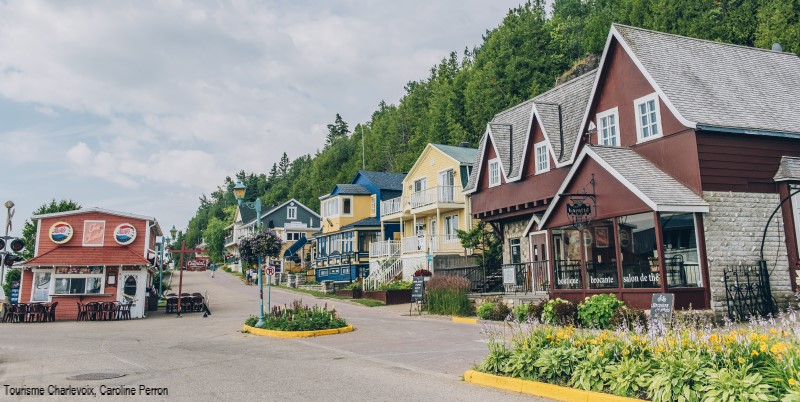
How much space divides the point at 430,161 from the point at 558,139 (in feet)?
49.8

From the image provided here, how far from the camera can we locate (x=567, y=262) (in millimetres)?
21891

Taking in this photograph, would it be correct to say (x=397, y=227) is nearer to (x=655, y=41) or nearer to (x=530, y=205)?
(x=530, y=205)

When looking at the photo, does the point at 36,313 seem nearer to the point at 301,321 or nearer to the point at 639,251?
the point at 301,321

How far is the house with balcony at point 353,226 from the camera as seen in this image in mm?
45406

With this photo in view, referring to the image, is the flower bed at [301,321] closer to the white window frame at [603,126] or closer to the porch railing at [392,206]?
the white window frame at [603,126]

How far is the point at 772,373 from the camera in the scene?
6379mm

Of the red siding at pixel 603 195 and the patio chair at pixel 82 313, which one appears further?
the patio chair at pixel 82 313

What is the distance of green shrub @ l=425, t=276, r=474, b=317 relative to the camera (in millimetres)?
23250

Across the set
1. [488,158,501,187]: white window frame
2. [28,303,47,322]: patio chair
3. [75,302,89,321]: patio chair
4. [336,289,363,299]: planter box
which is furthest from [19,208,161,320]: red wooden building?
[488,158,501,187]: white window frame

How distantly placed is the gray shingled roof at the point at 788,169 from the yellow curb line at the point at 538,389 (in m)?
14.7

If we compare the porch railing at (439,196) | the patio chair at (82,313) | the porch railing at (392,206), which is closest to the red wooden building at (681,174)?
the porch railing at (439,196)

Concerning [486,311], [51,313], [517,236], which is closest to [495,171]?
[517,236]

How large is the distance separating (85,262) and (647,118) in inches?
1061
